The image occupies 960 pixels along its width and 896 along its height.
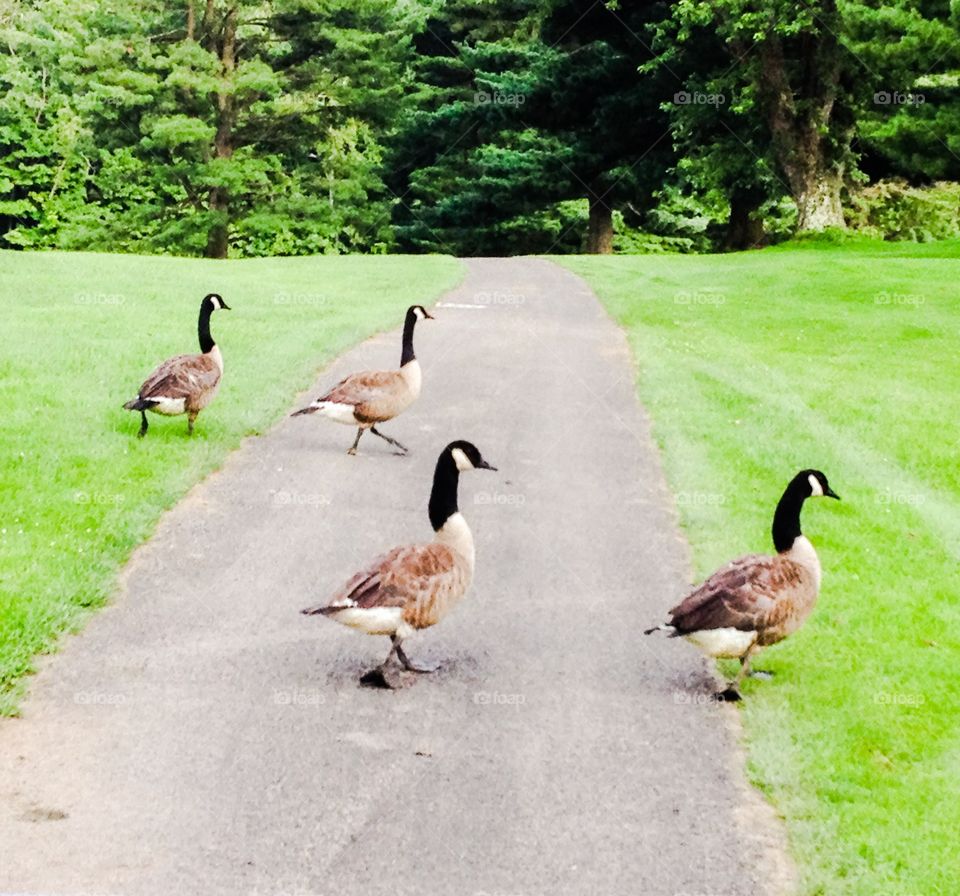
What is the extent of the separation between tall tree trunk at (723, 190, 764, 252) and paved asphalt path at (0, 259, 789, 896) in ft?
137

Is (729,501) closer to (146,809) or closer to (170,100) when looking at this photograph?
(146,809)

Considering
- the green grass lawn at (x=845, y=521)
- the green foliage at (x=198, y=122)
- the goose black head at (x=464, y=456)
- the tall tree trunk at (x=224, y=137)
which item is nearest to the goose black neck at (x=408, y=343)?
the green grass lawn at (x=845, y=521)

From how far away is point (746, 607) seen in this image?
7.61 metres

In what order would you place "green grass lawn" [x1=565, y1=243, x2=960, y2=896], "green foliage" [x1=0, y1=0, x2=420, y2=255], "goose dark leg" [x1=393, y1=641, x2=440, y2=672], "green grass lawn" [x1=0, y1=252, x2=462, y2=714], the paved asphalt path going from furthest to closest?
"green foliage" [x1=0, y1=0, x2=420, y2=255]
"green grass lawn" [x1=0, y1=252, x2=462, y2=714]
"goose dark leg" [x1=393, y1=641, x2=440, y2=672]
"green grass lawn" [x1=565, y1=243, x2=960, y2=896]
the paved asphalt path

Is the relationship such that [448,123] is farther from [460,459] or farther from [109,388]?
[460,459]

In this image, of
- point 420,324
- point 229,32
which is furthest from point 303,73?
point 420,324

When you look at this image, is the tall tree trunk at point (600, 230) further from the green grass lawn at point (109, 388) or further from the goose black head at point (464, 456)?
the goose black head at point (464, 456)

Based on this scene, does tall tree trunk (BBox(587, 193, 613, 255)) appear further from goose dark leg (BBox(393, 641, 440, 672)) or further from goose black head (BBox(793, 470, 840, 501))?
goose dark leg (BBox(393, 641, 440, 672))

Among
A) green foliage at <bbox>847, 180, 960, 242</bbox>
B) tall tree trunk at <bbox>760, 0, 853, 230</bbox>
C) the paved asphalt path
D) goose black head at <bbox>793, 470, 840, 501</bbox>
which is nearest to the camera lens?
the paved asphalt path

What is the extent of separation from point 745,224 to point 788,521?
151 ft

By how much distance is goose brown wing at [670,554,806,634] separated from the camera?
7.60 meters

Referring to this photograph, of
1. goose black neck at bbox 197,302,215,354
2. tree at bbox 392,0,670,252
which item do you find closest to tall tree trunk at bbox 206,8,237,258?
tree at bbox 392,0,670,252

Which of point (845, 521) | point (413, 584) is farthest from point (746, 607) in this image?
point (845, 521)

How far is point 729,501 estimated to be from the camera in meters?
12.4
